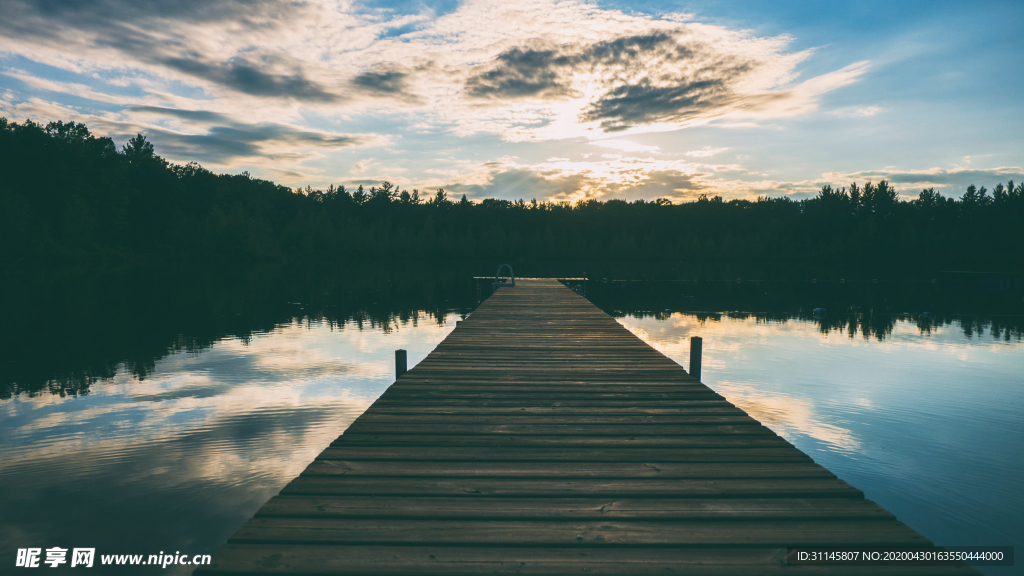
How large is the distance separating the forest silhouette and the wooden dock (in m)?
55.3

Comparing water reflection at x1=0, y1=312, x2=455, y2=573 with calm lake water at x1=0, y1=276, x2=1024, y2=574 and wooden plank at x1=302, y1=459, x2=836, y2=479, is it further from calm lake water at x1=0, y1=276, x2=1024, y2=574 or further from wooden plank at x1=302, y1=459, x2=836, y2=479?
wooden plank at x1=302, y1=459, x2=836, y2=479

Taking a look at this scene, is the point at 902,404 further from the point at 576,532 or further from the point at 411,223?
the point at 411,223

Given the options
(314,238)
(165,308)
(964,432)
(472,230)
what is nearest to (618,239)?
(472,230)

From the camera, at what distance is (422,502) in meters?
2.98

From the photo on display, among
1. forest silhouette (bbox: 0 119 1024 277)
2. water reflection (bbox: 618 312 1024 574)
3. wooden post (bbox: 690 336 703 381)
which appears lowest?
water reflection (bbox: 618 312 1024 574)

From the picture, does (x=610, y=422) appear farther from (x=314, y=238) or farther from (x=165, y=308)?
(x=314, y=238)

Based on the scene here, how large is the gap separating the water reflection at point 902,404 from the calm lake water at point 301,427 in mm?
33

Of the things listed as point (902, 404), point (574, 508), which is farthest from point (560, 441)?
point (902, 404)

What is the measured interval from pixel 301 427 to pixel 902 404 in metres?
10.7

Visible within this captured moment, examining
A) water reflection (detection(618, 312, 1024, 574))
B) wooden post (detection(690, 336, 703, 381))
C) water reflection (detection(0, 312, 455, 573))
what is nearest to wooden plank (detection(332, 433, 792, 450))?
water reflection (detection(0, 312, 455, 573))

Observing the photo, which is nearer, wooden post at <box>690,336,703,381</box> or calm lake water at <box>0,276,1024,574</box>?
calm lake water at <box>0,276,1024,574</box>

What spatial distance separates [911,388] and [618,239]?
8453 centimetres

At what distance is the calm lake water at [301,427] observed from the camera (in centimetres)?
528

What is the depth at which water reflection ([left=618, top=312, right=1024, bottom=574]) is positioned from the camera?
235 inches
